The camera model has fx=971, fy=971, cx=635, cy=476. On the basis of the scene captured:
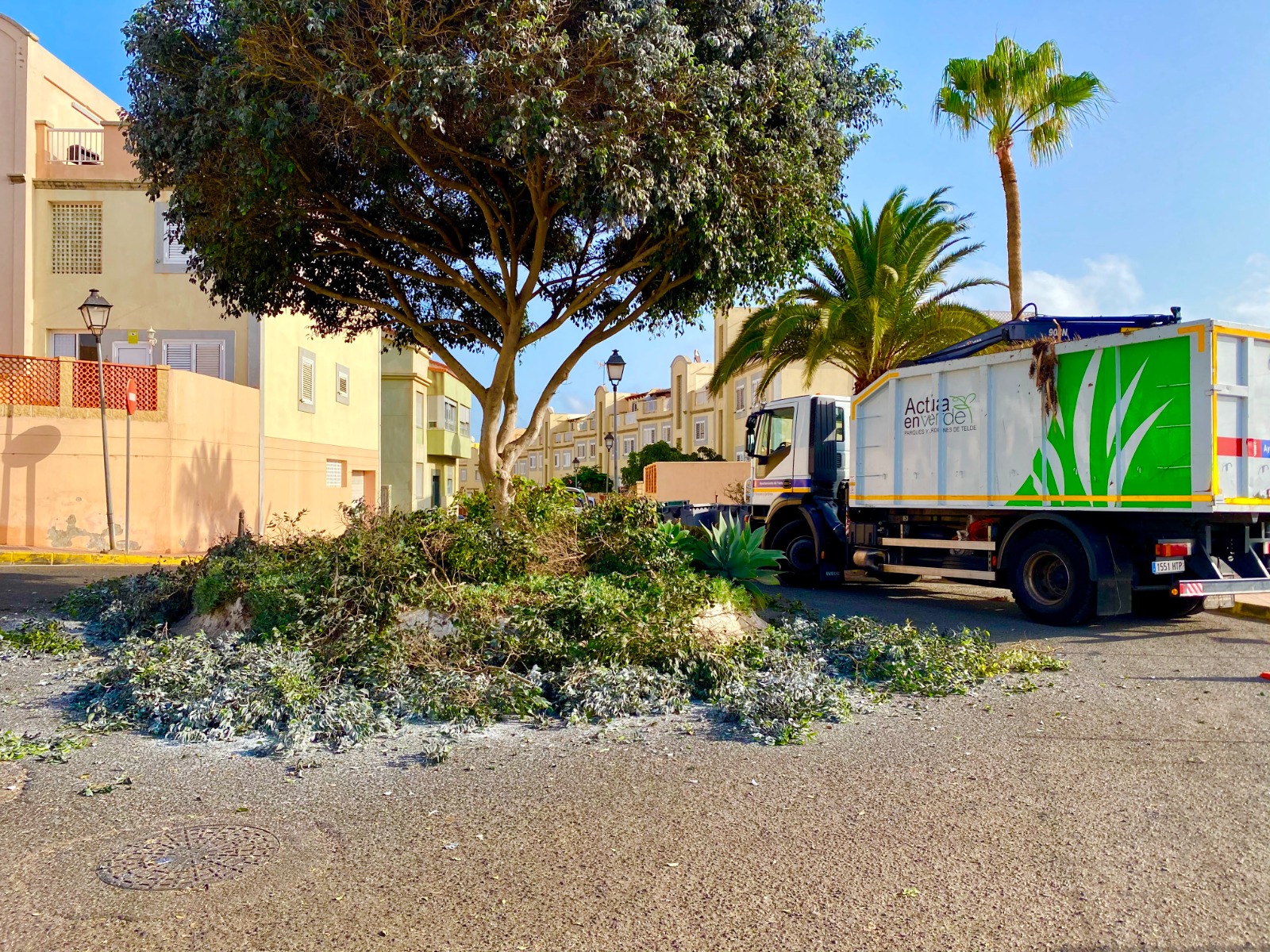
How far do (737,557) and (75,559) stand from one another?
573 inches

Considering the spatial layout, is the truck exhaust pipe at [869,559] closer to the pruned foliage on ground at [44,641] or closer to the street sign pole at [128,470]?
the pruned foliage on ground at [44,641]

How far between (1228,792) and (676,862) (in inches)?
117

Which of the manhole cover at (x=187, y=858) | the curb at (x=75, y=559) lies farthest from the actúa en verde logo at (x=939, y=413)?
the curb at (x=75, y=559)

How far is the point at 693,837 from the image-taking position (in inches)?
169

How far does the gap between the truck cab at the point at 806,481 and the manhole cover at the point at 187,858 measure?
10.6 m

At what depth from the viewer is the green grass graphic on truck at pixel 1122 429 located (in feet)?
30.9

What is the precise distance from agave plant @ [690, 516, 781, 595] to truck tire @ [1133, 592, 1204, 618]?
4872 mm

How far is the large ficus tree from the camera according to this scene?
882cm

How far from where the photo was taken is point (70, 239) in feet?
74.3

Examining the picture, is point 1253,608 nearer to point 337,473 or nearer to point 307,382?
point 307,382

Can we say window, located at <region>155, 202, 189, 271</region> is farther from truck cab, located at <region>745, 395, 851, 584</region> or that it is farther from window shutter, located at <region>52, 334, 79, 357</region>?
truck cab, located at <region>745, 395, 851, 584</region>

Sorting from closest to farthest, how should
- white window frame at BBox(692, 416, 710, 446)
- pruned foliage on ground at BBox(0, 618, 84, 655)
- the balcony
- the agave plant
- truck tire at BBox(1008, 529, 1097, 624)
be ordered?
pruned foliage on ground at BBox(0, 618, 84, 655)
the agave plant
truck tire at BBox(1008, 529, 1097, 624)
the balcony
white window frame at BBox(692, 416, 710, 446)

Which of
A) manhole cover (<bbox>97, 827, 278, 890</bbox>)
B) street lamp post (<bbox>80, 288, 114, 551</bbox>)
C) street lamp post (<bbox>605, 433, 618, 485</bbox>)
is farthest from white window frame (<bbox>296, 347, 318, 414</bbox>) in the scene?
manhole cover (<bbox>97, 827, 278, 890</bbox>)

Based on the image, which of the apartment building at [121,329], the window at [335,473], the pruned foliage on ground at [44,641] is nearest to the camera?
the pruned foliage on ground at [44,641]
